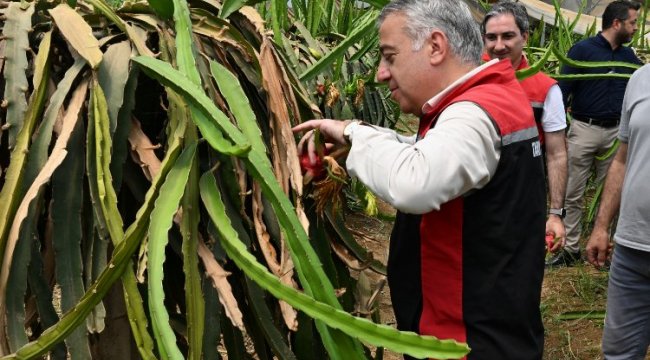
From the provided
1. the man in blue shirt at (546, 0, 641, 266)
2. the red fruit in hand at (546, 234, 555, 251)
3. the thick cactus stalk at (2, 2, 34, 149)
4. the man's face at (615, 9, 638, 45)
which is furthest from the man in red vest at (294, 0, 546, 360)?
the man's face at (615, 9, 638, 45)

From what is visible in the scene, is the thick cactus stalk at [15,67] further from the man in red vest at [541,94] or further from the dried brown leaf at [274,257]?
the man in red vest at [541,94]

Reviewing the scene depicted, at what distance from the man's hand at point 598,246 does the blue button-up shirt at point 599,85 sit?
7.70 ft

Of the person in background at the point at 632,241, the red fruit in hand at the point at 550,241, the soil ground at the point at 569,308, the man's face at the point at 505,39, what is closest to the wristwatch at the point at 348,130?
the person in background at the point at 632,241

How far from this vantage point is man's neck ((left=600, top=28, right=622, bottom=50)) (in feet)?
17.5

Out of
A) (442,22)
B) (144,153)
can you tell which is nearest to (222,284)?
(144,153)

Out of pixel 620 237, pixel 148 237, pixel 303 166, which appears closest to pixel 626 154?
pixel 620 237

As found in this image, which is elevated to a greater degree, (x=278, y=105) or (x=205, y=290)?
(x=278, y=105)

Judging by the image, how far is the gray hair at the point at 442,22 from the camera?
176cm

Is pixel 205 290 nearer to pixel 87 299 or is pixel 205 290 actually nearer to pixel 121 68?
pixel 87 299

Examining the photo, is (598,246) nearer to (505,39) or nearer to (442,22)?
(505,39)

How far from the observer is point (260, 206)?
60.8 inches

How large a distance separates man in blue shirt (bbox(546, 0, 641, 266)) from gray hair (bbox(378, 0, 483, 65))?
3466 millimetres

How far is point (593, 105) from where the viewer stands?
5.36 meters

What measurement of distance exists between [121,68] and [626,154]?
6.83 feet
